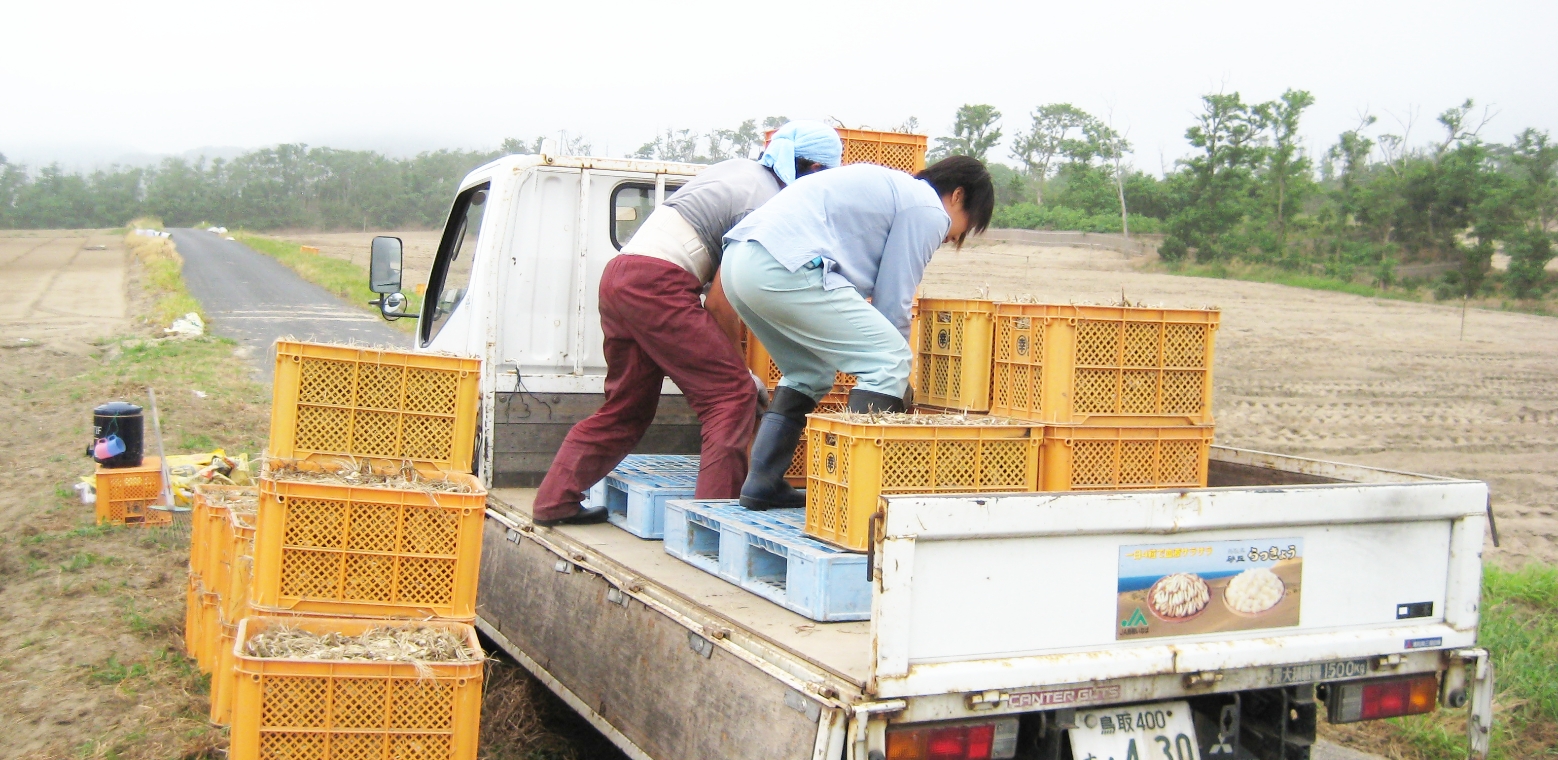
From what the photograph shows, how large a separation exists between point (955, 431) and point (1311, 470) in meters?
1.39

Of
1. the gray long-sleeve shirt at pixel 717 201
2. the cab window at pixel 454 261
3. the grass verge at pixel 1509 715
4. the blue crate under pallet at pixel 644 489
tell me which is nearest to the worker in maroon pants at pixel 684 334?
the gray long-sleeve shirt at pixel 717 201

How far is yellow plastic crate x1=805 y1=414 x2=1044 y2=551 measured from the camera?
11.4 ft

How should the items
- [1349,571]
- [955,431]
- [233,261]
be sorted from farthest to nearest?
[233,261], [955,431], [1349,571]

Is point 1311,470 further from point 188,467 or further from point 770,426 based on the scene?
point 188,467

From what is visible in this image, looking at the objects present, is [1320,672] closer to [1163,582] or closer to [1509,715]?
[1163,582]

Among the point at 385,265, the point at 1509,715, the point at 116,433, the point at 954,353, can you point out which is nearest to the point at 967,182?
the point at 954,353

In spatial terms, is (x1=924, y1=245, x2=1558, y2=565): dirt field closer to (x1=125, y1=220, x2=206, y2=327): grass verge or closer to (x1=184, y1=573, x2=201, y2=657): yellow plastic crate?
(x1=184, y1=573, x2=201, y2=657): yellow plastic crate

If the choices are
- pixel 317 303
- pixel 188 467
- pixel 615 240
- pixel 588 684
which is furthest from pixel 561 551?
pixel 317 303

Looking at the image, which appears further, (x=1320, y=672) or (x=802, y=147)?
(x=802, y=147)

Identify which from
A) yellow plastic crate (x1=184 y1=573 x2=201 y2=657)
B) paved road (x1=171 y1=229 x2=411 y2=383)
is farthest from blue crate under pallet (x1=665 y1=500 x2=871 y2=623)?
paved road (x1=171 y1=229 x2=411 y2=383)

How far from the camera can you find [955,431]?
Result: 3.60 m

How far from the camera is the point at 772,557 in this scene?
376cm

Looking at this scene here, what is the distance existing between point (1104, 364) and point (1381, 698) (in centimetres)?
118

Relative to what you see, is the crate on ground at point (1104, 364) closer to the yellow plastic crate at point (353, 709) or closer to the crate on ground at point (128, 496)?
the yellow plastic crate at point (353, 709)
